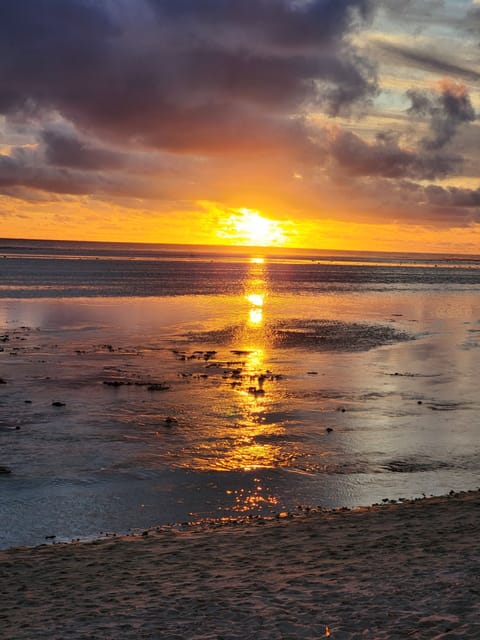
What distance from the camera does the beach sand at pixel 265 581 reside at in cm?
835

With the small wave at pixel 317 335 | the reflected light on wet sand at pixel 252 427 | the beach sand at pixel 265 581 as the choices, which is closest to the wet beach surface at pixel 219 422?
the reflected light on wet sand at pixel 252 427

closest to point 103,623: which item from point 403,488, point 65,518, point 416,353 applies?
point 65,518

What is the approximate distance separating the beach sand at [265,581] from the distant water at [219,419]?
161cm

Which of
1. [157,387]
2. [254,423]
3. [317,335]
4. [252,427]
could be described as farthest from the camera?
[317,335]

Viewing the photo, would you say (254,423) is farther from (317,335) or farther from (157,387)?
(317,335)

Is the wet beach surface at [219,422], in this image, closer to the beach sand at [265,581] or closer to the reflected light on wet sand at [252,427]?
the reflected light on wet sand at [252,427]

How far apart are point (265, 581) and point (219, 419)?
1130 centimetres

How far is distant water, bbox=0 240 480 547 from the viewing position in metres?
14.5

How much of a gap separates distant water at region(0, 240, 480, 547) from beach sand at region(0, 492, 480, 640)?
5.29 ft

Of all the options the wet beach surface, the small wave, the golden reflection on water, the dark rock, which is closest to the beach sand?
the wet beach surface

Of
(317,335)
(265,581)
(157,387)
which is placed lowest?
(265,581)

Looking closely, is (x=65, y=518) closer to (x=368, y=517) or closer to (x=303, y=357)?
(x=368, y=517)

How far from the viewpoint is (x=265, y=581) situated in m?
9.84

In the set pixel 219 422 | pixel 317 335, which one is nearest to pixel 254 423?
pixel 219 422
